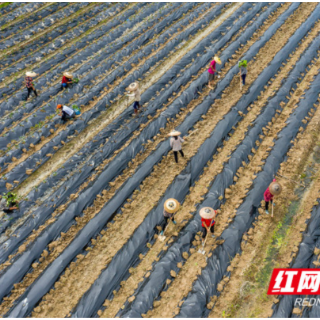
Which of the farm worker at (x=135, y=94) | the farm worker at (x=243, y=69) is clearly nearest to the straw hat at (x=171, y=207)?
the farm worker at (x=135, y=94)

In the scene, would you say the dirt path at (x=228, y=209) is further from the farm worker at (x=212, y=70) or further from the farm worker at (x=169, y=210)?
the farm worker at (x=212, y=70)

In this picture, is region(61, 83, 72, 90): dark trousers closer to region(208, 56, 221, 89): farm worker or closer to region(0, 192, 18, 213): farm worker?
region(0, 192, 18, 213): farm worker

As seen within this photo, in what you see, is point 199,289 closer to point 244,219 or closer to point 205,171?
point 244,219

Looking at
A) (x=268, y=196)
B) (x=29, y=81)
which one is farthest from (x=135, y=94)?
(x=268, y=196)

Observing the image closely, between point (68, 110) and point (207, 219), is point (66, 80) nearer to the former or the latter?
point (68, 110)

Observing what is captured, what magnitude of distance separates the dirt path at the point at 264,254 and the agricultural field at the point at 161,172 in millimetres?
29

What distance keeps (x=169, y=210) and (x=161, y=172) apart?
2321mm

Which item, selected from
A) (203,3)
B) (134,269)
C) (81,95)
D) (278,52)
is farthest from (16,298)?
(203,3)

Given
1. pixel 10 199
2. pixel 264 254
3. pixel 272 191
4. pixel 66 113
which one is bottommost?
pixel 264 254

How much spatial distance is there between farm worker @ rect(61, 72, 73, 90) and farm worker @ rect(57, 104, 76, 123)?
1994mm

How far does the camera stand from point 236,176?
7.97 m

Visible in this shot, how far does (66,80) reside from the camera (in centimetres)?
1203

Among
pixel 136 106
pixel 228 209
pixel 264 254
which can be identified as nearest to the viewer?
pixel 264 254

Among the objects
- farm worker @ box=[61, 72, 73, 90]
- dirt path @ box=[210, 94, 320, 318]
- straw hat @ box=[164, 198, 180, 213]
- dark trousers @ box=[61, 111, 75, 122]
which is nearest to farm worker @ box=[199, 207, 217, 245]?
straw hat @ box=[164, 198, 180, 213]
